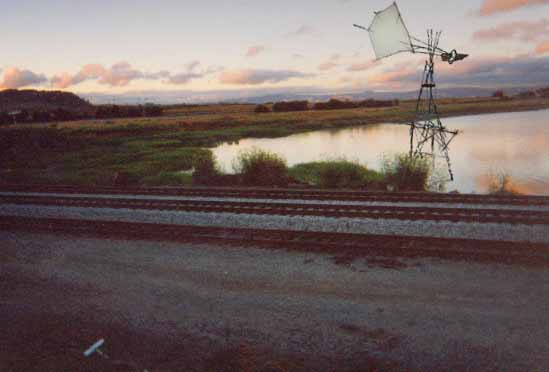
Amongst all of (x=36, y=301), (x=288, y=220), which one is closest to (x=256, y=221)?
(x=288, y=220)

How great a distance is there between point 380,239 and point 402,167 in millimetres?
10246

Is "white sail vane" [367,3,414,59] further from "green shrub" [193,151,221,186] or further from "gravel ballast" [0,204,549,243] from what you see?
"green shrub" [193,151,221,186]

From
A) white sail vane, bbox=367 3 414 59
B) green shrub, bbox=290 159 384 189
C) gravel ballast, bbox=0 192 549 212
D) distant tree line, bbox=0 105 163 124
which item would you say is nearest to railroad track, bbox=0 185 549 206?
gravel ballast, bbox=0 192 549 212

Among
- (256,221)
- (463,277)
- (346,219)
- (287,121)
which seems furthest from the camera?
(287,121)

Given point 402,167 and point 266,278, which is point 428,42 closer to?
point 402,167

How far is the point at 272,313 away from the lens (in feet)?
24.3

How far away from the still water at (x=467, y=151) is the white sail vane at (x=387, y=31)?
349 inches

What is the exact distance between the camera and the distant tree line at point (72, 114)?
345 ft

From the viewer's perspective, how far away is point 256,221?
1338cm

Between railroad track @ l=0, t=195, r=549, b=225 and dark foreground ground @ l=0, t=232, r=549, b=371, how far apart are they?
10.6 ft

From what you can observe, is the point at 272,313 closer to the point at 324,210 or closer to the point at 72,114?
the point at 324,210

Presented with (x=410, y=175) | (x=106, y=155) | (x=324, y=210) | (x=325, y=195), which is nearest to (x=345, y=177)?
(x=410, y=175)

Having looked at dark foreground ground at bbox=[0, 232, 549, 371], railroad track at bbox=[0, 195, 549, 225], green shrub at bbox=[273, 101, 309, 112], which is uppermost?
green shrub at bbox=[273, 101, 309, 112]

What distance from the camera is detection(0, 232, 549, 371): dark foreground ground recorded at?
610 cm
